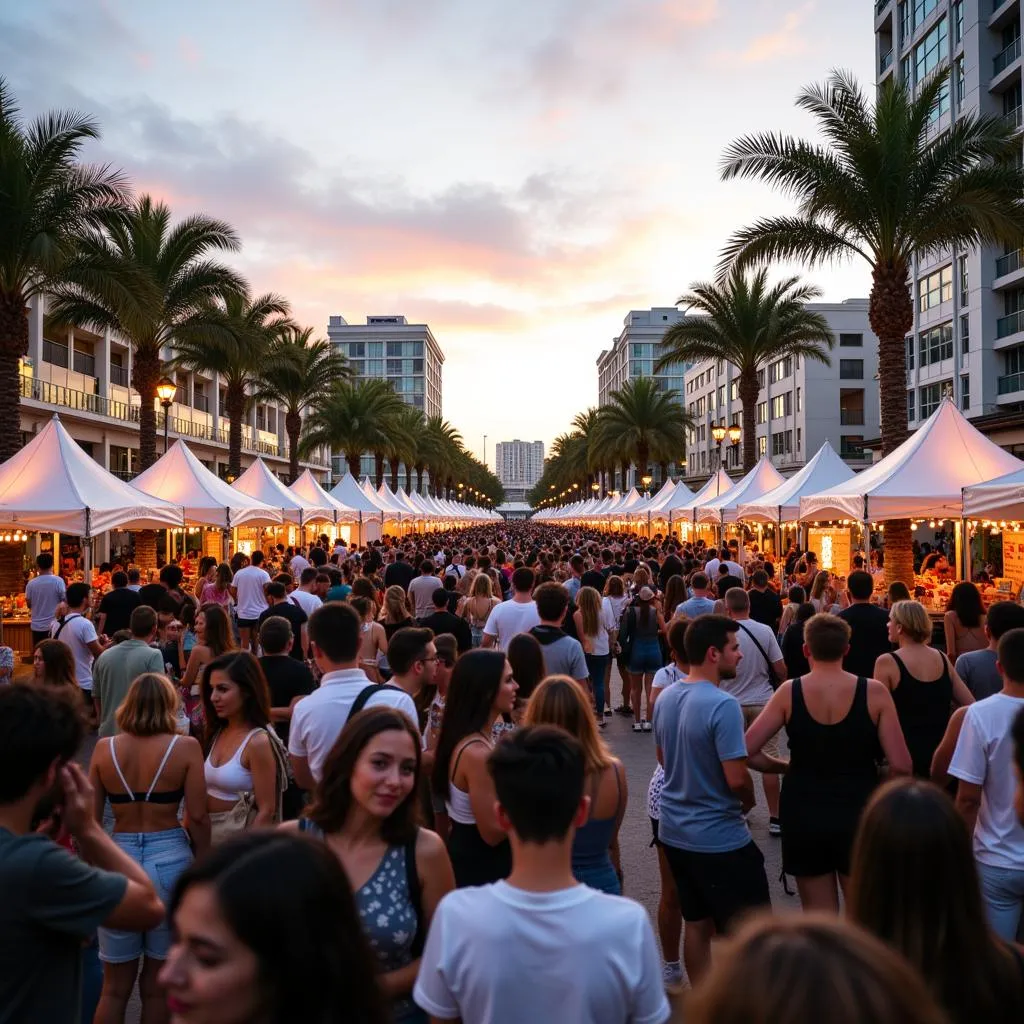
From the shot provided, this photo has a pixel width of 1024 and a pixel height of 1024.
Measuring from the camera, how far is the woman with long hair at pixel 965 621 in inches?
264

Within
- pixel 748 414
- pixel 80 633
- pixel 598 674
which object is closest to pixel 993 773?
pixel 598 674

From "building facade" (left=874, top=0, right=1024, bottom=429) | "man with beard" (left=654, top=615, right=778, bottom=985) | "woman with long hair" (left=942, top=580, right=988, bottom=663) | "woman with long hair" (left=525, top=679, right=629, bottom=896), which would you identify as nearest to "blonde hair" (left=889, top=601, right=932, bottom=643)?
"woman with long hair" (left=942, top=580, right=988, bottom=663)

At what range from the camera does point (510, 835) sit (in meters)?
2.36

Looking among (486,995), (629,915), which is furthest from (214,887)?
(629,915)

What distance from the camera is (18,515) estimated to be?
44.3 feet

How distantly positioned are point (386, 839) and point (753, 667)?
4959mm

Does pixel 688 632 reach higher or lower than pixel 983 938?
higher

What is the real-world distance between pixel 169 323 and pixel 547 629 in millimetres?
21522

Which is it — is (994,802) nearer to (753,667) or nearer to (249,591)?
(753,667)

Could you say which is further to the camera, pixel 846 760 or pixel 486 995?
pixel 846 760

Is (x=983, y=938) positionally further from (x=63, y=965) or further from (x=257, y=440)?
(x=257, y=440)

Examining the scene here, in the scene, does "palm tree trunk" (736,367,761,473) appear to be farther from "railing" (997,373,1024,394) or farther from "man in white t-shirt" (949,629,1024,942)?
"man in white t-shirt" (949,629,1024,942)

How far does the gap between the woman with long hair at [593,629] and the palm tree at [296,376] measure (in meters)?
28.9

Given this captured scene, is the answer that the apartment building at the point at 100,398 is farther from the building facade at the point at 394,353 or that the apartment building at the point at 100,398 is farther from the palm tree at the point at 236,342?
the building facade at the point at 394,353
